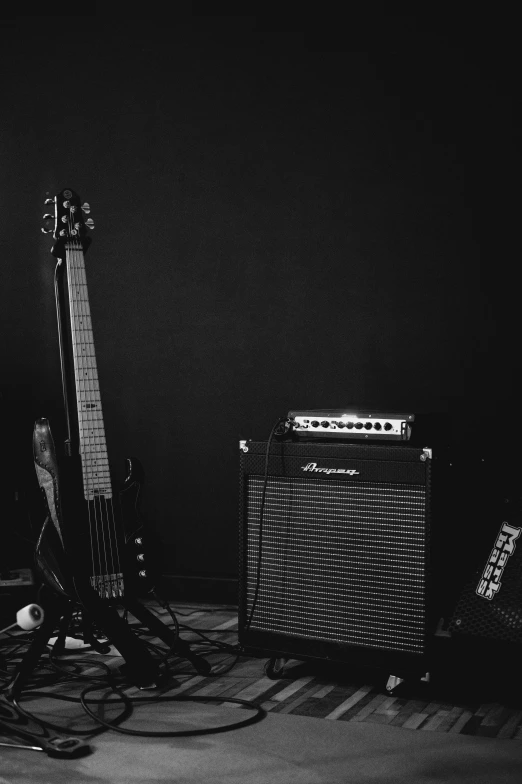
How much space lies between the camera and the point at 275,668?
2570mm

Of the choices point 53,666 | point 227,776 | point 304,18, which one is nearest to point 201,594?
point 53,666

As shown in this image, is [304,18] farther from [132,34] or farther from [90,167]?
[90,167]

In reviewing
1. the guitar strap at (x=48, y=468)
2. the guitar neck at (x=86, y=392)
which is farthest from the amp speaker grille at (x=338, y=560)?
the guitar strap at (x=48, y=468)

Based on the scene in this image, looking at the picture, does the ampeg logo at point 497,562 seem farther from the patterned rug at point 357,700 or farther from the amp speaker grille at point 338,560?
the patterned rug at point 357,700

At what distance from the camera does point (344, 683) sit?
247 centimetres

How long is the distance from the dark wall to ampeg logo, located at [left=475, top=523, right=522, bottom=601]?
67 cm

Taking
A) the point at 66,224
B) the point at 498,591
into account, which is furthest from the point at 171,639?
the point at 66,224

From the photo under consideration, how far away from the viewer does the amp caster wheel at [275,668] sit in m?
2.52

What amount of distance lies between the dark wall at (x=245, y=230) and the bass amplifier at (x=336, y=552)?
0.70 meters

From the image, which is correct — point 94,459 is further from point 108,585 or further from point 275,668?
point 275,668

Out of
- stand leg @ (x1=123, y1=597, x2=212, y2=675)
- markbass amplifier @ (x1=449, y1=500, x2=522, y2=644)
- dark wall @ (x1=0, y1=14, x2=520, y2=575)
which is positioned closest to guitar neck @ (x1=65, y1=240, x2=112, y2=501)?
stand leg @ (x1=123, y1=597, x2=212, y2=675)

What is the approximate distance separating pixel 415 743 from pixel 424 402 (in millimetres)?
1295

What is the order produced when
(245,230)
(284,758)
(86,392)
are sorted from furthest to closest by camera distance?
(245,230), (86,392), (284,758)

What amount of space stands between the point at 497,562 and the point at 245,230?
5.17 feet
